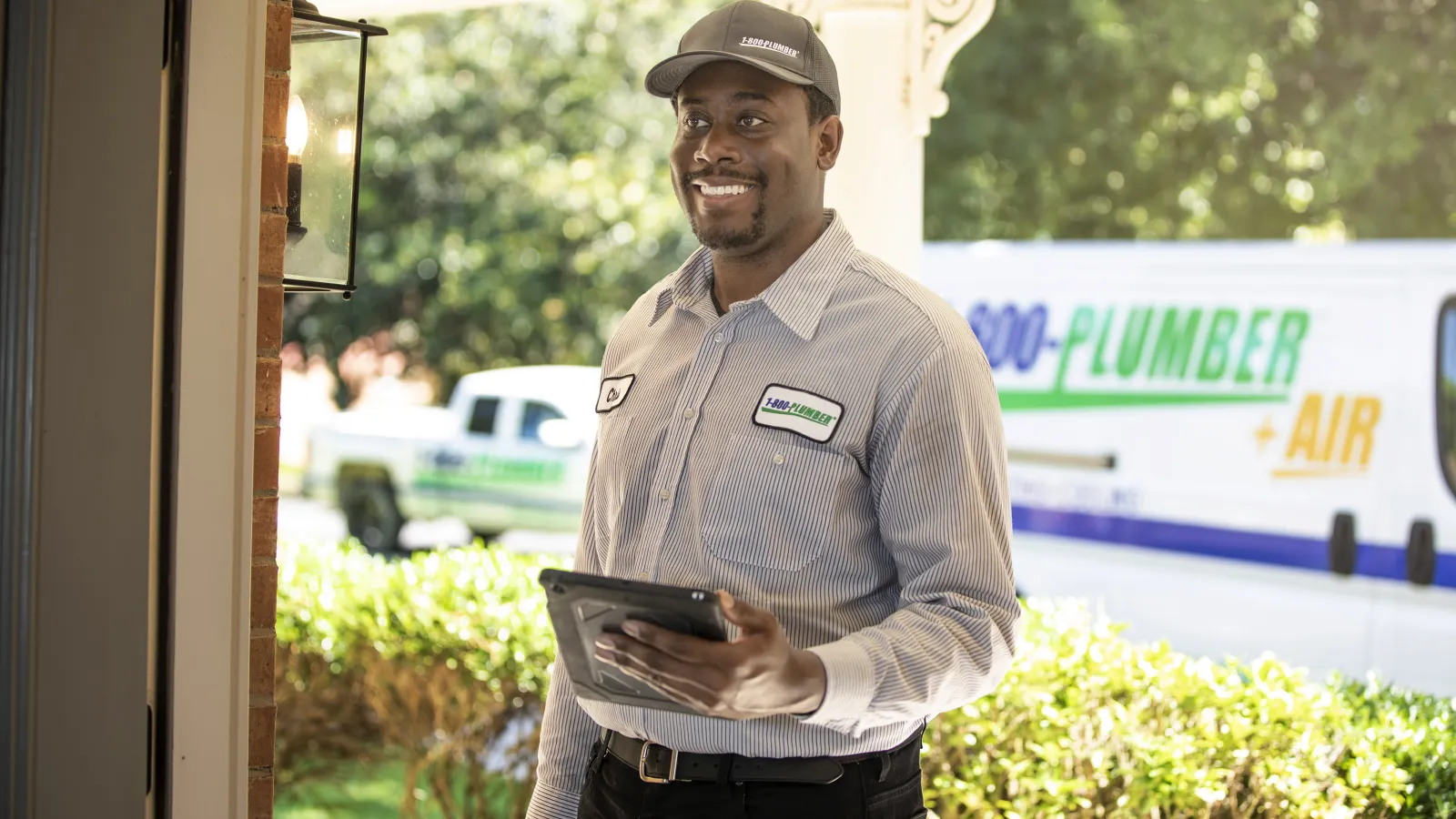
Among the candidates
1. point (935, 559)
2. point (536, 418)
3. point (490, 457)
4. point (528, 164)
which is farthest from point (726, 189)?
point (528, 164)

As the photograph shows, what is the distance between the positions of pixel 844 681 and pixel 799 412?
0.43 m

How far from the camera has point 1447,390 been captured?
583cm

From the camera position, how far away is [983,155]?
45.0 ft

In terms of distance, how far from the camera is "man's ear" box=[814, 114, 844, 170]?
7.47 ft

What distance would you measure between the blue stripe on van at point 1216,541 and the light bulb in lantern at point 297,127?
3947mm

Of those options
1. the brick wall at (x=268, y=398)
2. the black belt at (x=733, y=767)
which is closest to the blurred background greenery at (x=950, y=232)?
the brick wall at (x=268, y=398)

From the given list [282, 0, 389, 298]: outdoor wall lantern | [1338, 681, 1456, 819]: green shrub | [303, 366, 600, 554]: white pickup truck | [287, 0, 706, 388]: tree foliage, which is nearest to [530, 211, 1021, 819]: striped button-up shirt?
[282, 0, 389, 298]: outdoor wall lantern

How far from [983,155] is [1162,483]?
774 centimetres

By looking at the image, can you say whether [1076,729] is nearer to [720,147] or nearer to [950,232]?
[720,147]

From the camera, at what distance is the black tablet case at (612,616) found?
1.66 m

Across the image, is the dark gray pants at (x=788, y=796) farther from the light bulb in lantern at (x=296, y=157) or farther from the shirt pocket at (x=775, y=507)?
the light bulb in lantern at (x=296, y=157)

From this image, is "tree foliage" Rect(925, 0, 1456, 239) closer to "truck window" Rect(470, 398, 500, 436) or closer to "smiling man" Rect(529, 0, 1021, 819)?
"truck window" Rect(470, 398, 500, 436)

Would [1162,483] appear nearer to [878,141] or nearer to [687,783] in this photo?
[878,141]

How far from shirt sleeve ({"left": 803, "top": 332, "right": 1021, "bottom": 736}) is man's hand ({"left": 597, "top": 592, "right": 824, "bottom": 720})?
0.19 feet
